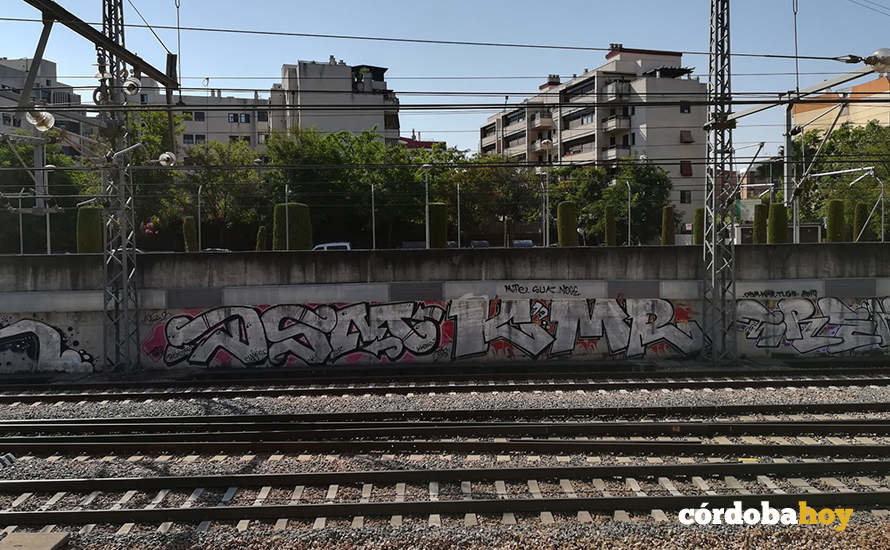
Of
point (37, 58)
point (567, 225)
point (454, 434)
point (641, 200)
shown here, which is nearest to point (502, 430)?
point (454, 434)

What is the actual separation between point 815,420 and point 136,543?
1015cm

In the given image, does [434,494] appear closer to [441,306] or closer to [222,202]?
[441,306]

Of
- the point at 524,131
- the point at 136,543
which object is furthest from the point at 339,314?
the point at 524,131

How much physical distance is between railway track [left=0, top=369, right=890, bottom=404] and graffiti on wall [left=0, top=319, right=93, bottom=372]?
90.8 inches

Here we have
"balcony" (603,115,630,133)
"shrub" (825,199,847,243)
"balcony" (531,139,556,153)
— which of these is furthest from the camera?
"balcony" (531,139,556,153)

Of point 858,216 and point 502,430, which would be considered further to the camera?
point 858,216

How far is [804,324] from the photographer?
61.7ft

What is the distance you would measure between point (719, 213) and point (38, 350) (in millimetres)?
18239

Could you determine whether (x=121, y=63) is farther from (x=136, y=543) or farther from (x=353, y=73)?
(x=353, y=73)

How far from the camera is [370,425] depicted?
1121cm

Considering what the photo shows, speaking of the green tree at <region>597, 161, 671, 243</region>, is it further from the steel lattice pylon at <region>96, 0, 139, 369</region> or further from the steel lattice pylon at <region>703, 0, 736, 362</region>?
the steel lattice pylon at <region>96, 0, 139, 369</region>

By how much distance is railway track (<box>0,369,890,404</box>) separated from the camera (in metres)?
14.2

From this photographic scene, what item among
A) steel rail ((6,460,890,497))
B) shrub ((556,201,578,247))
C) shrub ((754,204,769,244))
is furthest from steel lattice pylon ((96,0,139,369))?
shrub ((754,204,769,244))

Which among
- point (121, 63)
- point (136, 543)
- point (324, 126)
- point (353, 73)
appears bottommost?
point (136, 543)
